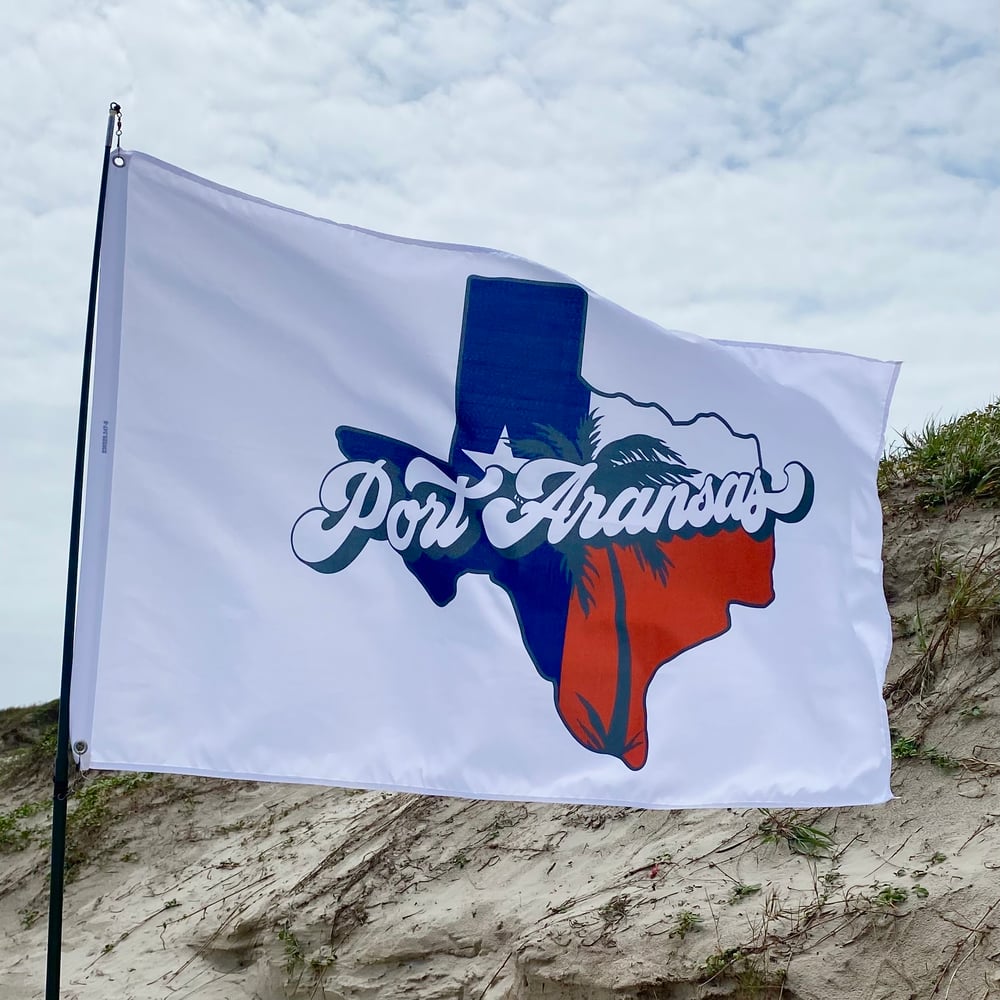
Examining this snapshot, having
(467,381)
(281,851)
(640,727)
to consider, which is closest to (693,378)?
(467,381)

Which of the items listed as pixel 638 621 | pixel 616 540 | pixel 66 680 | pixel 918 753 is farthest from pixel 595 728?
pixel 918 753

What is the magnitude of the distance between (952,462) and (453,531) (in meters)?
4.67

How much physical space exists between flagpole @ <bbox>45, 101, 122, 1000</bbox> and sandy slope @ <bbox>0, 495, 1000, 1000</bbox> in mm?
2552

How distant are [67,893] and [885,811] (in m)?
6.74

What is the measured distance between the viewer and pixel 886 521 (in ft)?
24.1

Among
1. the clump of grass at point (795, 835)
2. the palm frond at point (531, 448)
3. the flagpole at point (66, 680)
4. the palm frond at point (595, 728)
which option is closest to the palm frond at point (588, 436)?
the palm frond at point (531, 448)

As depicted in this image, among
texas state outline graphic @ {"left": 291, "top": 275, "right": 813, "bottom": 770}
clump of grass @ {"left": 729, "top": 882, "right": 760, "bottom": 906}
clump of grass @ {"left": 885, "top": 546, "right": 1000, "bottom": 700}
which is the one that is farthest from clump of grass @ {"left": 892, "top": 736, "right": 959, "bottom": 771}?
texas state outline graphic @ {"left": 291, "top": 275, "right": 813, "bottom": 770}

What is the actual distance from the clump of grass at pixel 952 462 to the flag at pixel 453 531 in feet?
8.97

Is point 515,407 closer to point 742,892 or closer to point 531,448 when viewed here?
point 531,448

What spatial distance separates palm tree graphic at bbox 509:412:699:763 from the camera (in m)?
4.04

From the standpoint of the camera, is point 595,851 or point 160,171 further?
point 595,851

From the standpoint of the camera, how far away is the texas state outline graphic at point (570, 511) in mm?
3906

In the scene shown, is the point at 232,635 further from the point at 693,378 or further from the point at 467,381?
the point at 693,378

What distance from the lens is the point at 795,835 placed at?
17.5ft
